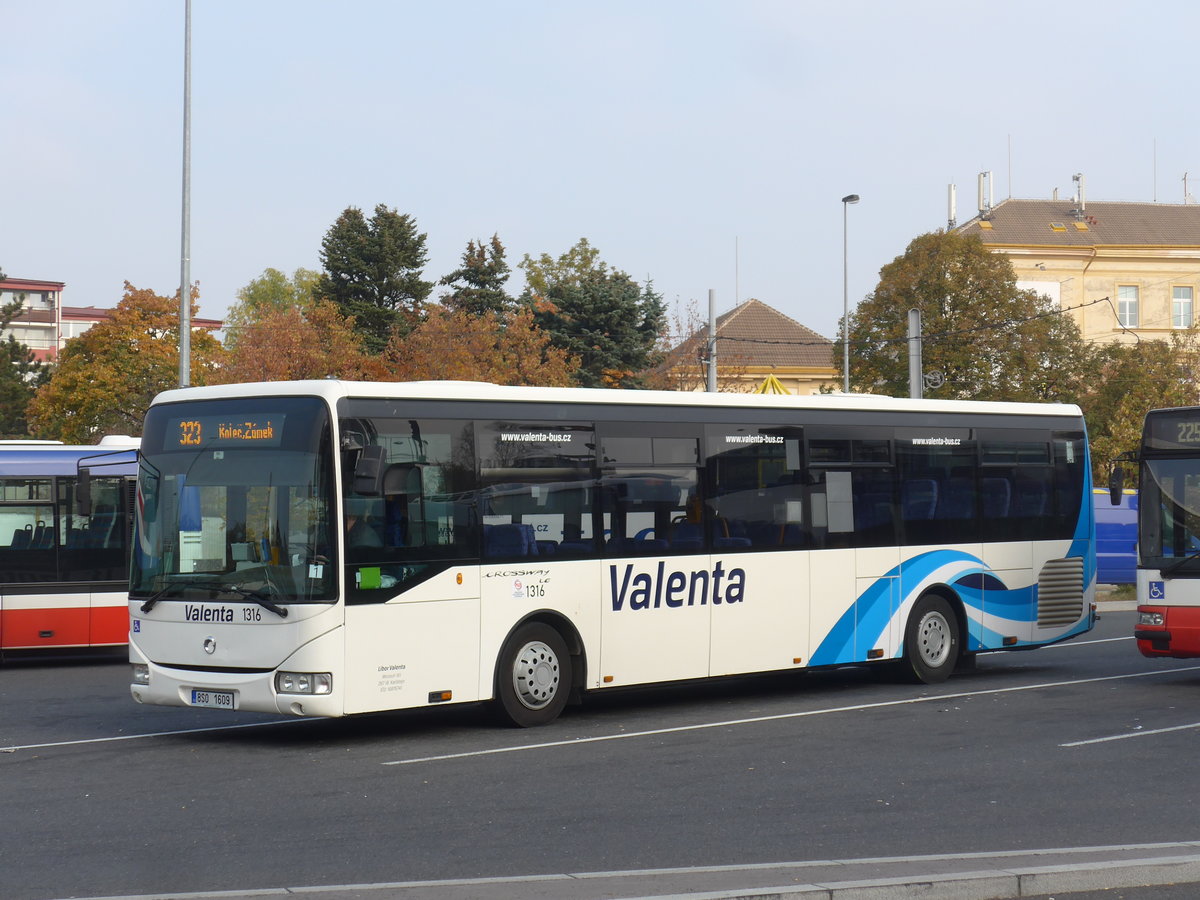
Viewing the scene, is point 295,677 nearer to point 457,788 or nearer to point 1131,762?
point 457,788

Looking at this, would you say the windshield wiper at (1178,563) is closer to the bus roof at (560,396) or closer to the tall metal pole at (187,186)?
the bus roof at (560,396)

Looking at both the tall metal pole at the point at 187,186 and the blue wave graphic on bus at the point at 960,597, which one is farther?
the tall metal pole at the point at 187,186

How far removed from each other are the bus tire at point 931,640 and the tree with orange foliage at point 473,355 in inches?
1161

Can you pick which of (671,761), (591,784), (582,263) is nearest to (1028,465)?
(671,761)

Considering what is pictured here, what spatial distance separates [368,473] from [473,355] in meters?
35.9

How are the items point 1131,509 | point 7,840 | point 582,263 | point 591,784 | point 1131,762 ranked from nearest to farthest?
1. point 7,840
2. point 591,784
3. point 1131,762
4. point 1131,509
5. point 582,263

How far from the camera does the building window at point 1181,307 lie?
7506 centimetres

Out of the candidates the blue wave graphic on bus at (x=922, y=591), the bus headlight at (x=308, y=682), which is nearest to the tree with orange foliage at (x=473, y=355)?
the blue wave graphic on bus at (x=922, y=591)

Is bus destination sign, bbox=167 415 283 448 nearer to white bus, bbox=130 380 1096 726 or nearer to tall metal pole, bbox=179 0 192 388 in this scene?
white bus, bbox=130 380 1096 726

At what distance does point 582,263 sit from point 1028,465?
52.8 meters

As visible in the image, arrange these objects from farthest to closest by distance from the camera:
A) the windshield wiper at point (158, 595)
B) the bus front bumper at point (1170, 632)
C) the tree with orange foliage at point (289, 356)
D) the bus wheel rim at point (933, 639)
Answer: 1. the tree with orange foliage at point (289, 356)
2. the bus wheel rim at point (933, 639)
3. the bus front bumper at point (1170, 632)
4. the windshield wiper at point (158, 595)

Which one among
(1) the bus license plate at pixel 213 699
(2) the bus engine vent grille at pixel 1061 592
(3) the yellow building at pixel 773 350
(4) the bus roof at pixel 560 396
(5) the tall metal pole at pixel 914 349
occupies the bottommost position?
(1) the bus license plate at pixel 213 699

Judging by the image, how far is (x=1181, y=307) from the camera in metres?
75.4

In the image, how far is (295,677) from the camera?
38.6 ft
